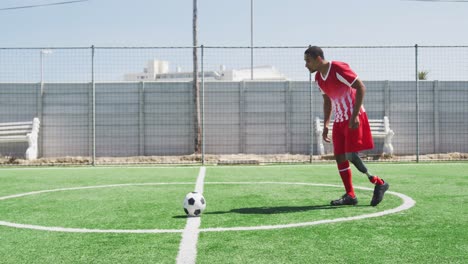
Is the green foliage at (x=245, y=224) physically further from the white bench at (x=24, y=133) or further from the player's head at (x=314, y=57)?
the white bench at (x=24, y=133)

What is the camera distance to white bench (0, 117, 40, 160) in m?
16.6

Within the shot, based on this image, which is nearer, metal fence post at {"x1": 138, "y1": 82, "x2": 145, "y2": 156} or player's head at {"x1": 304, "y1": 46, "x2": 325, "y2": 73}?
player's head at {"x1": 304, "y1": 46, "x2": 325, "y2": 73}

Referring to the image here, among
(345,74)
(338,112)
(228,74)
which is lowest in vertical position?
(338,112)

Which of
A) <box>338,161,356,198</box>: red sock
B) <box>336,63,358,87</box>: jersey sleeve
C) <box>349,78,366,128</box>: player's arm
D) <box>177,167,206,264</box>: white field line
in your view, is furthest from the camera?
<box>338,161,356,198</box>: red sock

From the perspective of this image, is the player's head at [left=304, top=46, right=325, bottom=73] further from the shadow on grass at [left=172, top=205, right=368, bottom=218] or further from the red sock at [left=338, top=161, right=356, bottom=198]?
the shadow on grass at [left=172, top=205, right=368, bottom=218]

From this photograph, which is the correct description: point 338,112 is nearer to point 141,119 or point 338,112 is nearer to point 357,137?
point 357,137

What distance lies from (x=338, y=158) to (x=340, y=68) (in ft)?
3.52

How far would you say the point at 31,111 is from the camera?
17.3 metres

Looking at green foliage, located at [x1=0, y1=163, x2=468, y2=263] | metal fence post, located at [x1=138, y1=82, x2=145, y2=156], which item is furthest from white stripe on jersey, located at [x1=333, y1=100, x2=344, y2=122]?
metal fence post, located at [x1=138, y1=82, x2=145, y2=156]

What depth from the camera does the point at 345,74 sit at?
18.0 feet

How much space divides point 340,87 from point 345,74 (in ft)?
0.83

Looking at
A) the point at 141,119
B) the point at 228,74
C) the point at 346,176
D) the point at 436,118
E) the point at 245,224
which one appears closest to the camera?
the point at 245,224

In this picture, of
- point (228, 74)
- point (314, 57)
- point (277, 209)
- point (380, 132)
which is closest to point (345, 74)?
point (314, 57)

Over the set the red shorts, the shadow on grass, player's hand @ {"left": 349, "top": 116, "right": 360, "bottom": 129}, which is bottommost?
the shadow on grass
